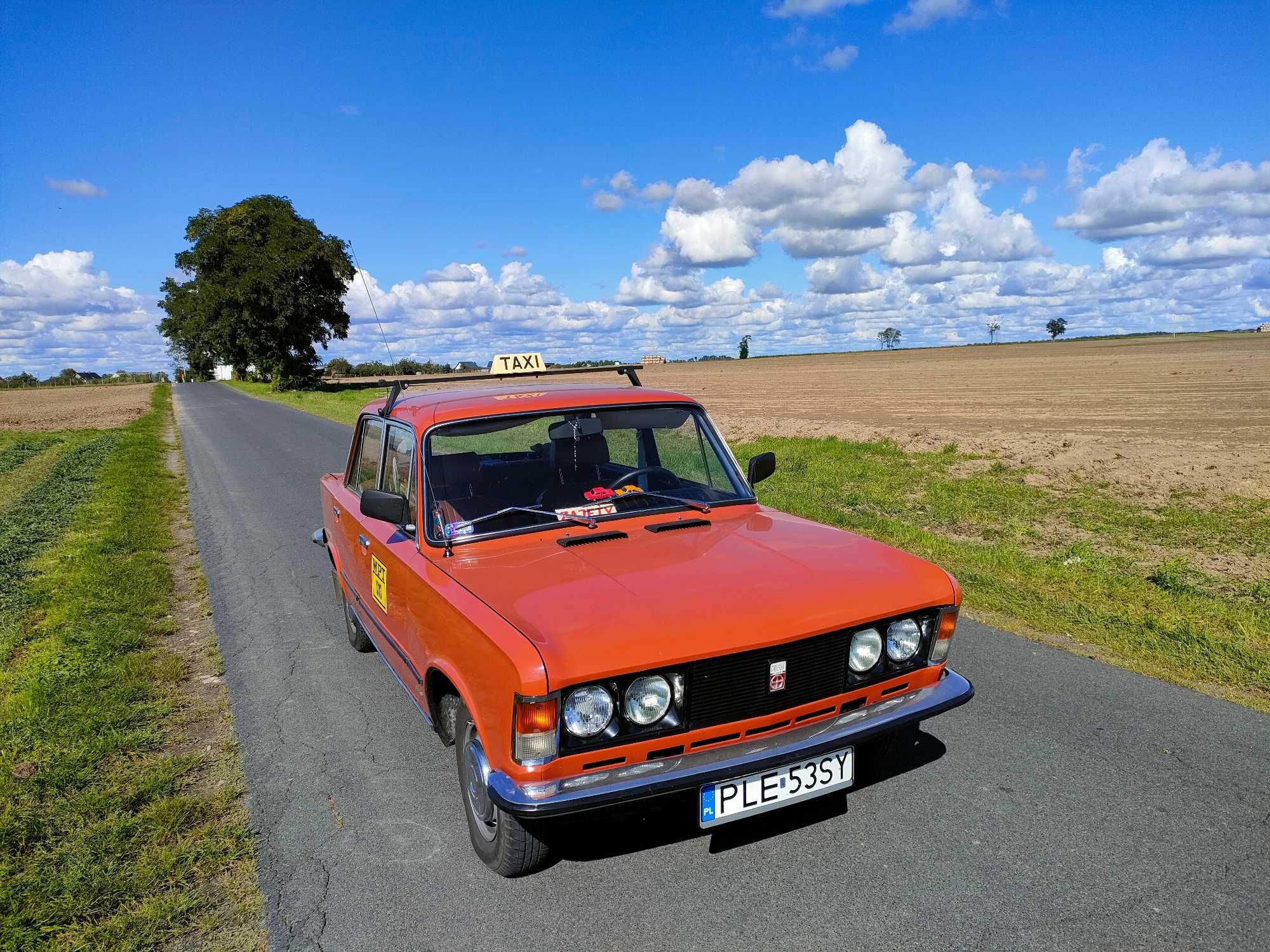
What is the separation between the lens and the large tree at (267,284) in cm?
5003

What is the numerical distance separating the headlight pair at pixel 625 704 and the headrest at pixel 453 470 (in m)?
1.53

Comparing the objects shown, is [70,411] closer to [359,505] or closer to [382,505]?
[359,505]

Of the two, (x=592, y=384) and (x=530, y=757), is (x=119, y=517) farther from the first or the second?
(x=530, y=757)

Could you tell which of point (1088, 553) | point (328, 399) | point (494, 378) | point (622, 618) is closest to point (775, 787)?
point (622, 618)

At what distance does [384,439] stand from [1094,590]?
204 inches

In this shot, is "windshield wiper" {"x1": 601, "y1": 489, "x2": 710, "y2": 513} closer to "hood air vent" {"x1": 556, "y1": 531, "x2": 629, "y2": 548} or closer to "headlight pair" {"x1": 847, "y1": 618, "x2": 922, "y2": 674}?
"hood air vent" {"x1": 556, "y1": 531, "x2": 629, "y2": 548}

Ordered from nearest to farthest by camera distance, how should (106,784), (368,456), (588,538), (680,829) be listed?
(680,829)
(588,538)
(106,784)
(368,456)

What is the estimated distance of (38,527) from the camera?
959 cm

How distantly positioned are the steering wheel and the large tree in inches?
1935

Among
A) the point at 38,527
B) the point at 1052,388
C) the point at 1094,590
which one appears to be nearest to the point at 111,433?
the point at 38,527

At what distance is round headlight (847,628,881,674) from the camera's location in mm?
2896

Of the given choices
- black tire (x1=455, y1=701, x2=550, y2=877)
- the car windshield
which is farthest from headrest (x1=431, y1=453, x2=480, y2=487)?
black tire (x1=455, y1=701, x2=550, y2=877)

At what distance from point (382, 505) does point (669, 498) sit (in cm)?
134

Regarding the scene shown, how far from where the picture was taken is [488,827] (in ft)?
9.64
